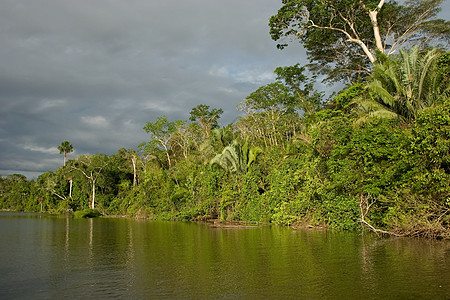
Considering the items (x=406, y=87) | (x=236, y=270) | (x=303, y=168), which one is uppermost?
(x=406, y=87)

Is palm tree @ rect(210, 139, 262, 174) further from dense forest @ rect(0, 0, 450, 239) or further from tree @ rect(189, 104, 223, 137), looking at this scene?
tree @ rect(189, 104, 223, 137)

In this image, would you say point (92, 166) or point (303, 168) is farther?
point (92, 166)

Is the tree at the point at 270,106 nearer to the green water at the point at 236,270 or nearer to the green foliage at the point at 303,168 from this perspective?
the green foliage at the point at 303,168

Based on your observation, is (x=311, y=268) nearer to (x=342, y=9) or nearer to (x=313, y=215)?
(x=313, y=215)

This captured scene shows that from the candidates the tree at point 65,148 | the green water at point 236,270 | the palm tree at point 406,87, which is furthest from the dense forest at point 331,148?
the tree at point 65,148

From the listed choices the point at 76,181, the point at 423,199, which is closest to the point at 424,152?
the point at 423,199

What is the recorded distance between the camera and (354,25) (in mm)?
23781

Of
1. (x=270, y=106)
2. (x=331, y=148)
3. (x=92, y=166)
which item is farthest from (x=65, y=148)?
(x=331, y=148)

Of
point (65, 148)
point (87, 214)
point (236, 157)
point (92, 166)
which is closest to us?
point (236, 157)

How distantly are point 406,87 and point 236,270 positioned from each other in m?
12.2

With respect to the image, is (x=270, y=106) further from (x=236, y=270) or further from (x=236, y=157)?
(x=236, y=270)

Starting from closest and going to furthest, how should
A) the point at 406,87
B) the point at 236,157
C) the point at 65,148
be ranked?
the point at 406,87 < the point at 236,157 < the point at 65,148

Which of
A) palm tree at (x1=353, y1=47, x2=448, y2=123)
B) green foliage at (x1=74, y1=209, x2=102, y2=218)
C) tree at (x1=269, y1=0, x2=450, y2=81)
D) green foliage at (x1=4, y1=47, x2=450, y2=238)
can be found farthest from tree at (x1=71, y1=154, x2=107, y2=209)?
palm tree at (x1=353, y1=47, x2=448, y2=123)

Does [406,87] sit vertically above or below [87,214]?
above
